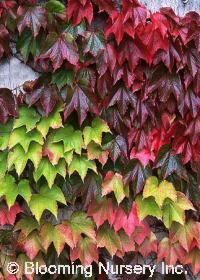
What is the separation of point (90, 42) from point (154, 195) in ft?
2.39

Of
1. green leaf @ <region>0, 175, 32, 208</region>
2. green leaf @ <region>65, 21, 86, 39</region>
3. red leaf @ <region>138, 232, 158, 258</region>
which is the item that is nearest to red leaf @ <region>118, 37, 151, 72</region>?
green leaf @ <region>65, 21, 86, 39</region>

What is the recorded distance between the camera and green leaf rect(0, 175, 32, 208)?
2.03 m

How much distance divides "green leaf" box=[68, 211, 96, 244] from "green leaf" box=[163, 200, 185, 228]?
0.34 metres

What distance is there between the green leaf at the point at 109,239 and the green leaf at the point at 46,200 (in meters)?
0.24

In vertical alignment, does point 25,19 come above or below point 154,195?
above

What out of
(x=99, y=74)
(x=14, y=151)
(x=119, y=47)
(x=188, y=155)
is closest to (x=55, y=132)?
(x=14, y=151)

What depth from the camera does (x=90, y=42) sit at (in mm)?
1975

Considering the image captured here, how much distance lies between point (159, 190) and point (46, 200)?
507 millimetres

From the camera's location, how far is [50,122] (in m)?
2.02

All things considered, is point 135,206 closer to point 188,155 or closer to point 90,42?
point 188,155

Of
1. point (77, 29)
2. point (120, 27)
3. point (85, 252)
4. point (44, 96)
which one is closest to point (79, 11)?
point (77, 29)

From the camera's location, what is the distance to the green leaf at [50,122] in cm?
200

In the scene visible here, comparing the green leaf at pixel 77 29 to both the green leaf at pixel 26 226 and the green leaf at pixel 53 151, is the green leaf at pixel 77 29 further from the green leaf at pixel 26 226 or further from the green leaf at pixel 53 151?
the green leaf at pixel 26 226

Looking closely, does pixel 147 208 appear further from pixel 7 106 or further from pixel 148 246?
pixel 7 106
